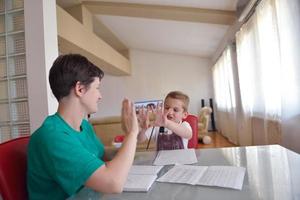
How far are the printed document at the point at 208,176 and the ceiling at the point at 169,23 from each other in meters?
2.84

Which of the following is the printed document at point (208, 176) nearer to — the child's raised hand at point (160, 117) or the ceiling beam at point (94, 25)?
the child's raised hand at point (160, 117)

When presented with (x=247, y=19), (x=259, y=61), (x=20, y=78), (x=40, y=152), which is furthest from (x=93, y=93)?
(x=247, y=19)

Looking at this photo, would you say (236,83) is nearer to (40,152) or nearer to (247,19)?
(247,19)

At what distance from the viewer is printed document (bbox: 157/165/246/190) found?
801mm

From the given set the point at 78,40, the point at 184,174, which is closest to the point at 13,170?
the point at 184,174

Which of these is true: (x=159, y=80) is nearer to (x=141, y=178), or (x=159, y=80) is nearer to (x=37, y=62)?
(x=37, y=62)

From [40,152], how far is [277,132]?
2.42m

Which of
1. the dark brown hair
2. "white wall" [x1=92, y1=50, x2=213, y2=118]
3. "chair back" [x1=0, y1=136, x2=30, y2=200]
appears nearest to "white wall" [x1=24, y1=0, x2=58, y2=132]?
"chair back" [x1=0, y1=136, x2=30, y2=200]

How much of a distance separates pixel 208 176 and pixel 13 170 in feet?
2.15

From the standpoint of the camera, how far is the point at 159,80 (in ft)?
26.0

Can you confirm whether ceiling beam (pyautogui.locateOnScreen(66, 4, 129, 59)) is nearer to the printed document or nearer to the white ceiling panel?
the white ceiling panel

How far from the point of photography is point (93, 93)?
91cm

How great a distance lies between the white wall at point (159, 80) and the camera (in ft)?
25.5

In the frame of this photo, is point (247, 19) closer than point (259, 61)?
No
